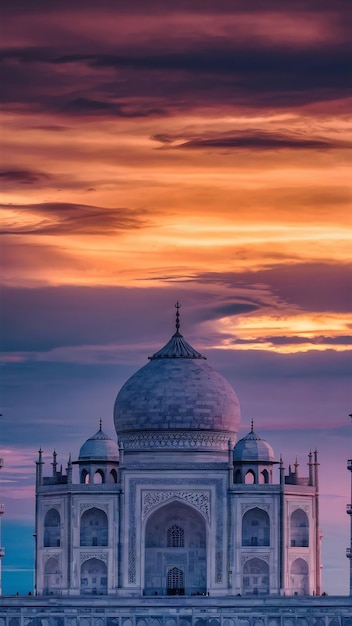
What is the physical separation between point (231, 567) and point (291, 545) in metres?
2.40

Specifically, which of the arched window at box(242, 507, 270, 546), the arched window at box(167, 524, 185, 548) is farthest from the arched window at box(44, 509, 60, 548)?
the arched window at box(242, 507, 270, 546)

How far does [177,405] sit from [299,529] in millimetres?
6106

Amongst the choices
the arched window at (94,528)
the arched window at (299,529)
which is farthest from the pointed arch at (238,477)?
the arched window at (94,528)

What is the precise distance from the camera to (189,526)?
81.1 metres

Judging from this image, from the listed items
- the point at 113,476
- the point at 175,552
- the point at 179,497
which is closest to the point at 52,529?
the point at 113,476

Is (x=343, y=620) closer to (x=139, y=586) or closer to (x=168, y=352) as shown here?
(x=139, y=586)

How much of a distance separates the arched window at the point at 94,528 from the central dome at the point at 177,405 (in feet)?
10.6

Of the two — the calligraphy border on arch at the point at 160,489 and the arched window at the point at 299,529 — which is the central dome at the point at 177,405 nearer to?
the calligraphy border on arch at the point at 160,489

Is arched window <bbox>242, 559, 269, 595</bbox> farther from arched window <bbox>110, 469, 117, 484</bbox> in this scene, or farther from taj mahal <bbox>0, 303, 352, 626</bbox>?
arched window <bbox>110, 469, 117, 484</bbox>

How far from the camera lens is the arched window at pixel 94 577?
79438 mm

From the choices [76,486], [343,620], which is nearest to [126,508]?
[76,486]

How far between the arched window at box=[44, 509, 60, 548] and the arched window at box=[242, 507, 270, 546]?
6535 mm

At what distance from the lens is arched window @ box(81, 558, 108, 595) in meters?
79.4

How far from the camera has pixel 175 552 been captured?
3179 inches
